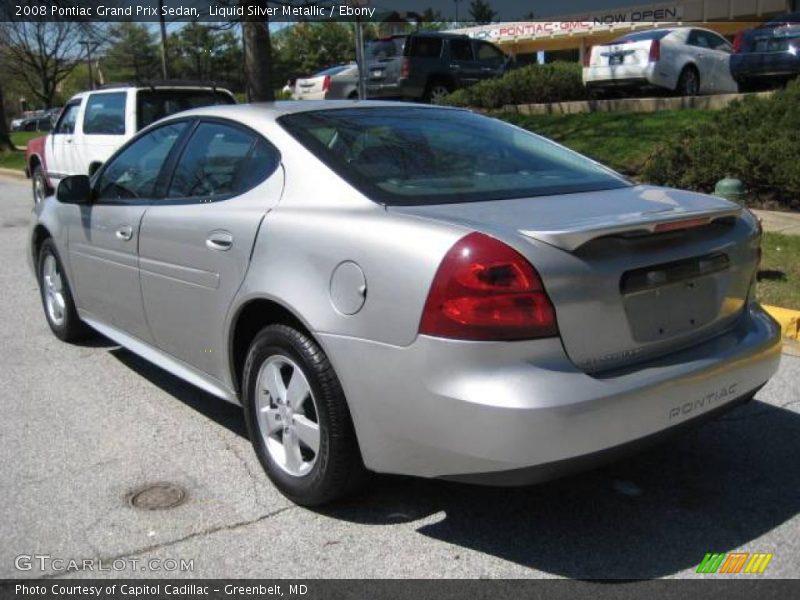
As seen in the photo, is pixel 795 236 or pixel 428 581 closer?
pixel 428 581

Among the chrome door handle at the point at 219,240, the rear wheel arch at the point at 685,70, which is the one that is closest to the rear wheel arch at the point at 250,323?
the chrome door handle at the point at 219,240

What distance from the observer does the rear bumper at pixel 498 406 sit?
8.59ft

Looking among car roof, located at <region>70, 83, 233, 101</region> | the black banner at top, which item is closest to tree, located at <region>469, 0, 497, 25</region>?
the black banner at top

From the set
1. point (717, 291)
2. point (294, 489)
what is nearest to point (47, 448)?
point (294, 489)

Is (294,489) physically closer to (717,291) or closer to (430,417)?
(430,417)

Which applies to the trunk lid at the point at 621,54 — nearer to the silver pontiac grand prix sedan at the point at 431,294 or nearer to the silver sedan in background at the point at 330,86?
the silver sedan in background at the point at 330,86

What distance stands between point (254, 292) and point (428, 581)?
1.29 m

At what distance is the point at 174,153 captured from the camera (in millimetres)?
4242

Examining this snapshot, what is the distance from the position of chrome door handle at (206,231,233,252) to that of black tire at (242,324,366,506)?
43cm

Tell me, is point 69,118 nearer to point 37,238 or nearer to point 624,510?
point 37,238

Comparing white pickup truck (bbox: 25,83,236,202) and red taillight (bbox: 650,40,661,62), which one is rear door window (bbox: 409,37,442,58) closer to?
red taillight (bbox: 650,40,661,62)

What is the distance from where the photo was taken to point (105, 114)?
11.0m

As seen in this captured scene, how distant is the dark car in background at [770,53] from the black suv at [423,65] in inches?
258

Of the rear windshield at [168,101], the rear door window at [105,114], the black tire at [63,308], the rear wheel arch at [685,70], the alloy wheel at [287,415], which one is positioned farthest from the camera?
the rear wheel arch at [685,70]
